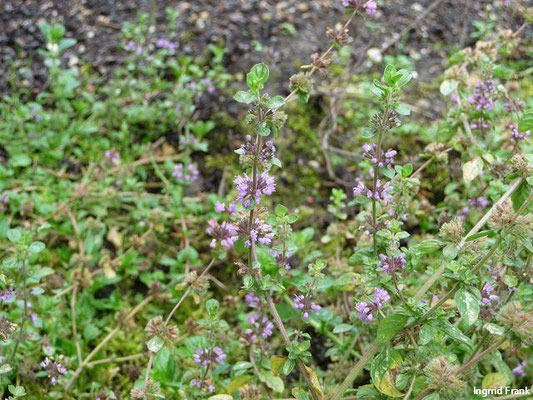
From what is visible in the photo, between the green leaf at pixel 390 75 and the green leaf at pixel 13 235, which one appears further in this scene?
the green leaf at pixel 13 235

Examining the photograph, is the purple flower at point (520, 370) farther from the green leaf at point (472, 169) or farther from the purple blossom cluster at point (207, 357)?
the purple blossom cluster at point (207, 357)

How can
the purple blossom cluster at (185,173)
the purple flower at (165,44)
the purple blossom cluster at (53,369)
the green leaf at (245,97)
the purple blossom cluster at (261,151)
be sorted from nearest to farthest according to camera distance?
the green leaf at (245,97) → the purple blossom cluster at (261,151) → the purple blossom cluster at (53,369) → the purple blossom cluster at (185,173) → the purple flower at (165,44)

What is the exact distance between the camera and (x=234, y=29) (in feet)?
12.4

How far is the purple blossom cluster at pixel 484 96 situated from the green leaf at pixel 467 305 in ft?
2.84

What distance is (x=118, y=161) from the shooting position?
295 cm

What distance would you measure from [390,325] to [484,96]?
1006 millimetres

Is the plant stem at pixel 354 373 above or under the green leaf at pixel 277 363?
above

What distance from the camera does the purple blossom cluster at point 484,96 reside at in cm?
218

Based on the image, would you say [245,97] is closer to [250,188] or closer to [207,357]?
[250,188]

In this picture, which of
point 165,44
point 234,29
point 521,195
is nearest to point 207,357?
point 521,195

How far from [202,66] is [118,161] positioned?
0.94 metres

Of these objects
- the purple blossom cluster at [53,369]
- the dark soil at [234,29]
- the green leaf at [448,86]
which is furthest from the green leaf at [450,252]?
the dark soil at [234,29]

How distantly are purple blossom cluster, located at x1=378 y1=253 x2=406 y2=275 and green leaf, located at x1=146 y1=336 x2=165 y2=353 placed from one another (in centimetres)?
68

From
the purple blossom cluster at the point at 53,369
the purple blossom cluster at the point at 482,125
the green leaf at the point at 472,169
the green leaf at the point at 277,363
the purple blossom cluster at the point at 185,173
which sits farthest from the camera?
the purple blossom cluster at the point at 185,173
